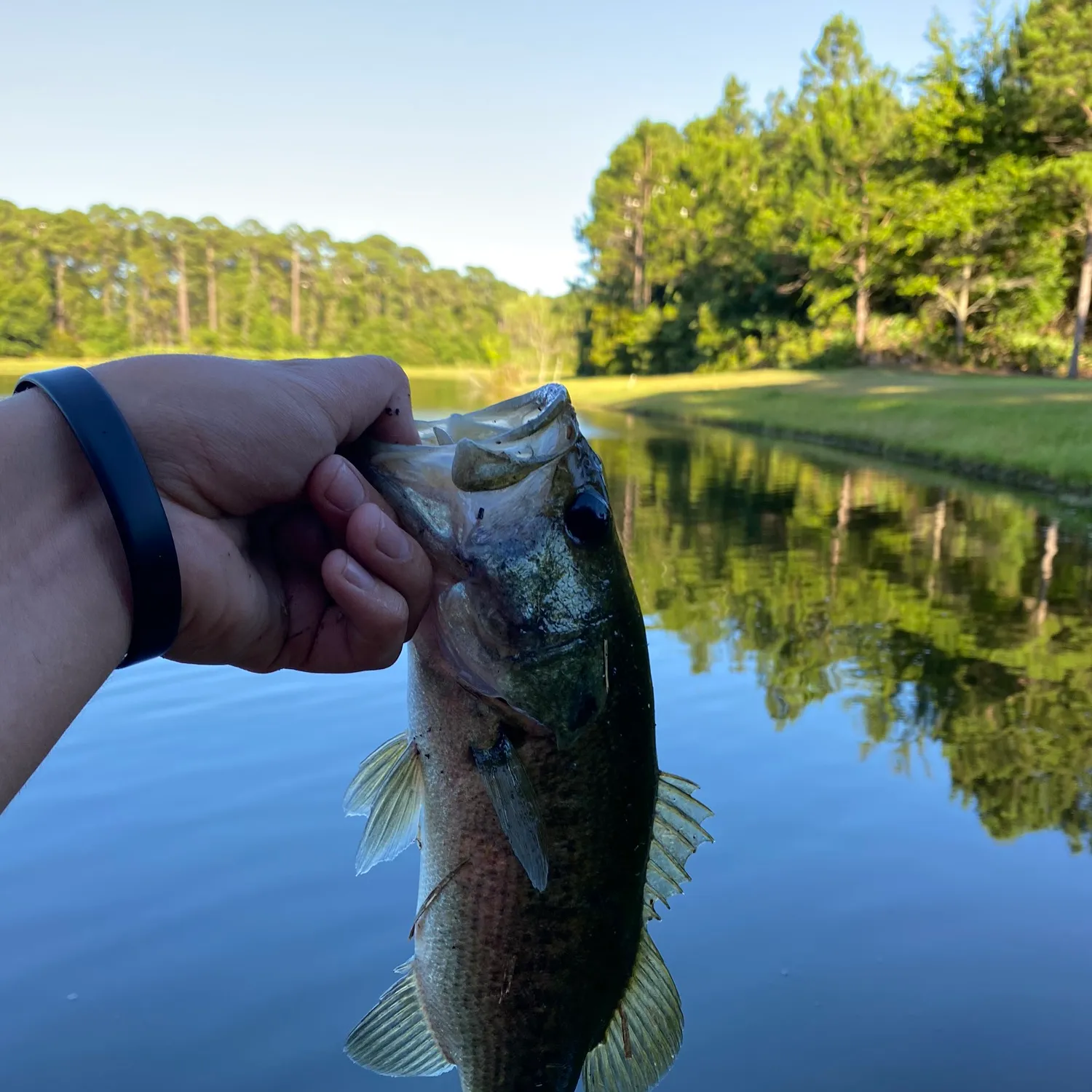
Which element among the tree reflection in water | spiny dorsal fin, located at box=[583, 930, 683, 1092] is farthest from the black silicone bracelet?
the tree reflection in water

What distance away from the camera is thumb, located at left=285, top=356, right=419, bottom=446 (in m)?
1.92

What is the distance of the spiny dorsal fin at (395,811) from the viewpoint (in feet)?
6.79

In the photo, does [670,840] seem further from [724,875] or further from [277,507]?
[724,875]

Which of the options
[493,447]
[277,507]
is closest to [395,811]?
[277,507]

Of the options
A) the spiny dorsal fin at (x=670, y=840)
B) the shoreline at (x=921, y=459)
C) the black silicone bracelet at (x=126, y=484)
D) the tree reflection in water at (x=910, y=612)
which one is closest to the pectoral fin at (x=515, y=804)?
the spiny dorsal fin at (x=670, y=840)

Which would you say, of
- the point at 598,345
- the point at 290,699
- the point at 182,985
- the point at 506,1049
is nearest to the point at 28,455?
the point at 506,1049

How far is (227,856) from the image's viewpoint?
4.96 m

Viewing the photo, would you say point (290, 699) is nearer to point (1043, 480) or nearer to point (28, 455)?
point (28, 455)

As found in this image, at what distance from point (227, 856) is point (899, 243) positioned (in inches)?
1632

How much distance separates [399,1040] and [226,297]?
289 feet

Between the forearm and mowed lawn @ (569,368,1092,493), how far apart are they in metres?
17.0

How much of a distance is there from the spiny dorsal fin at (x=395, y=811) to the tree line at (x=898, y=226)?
34.6 metres

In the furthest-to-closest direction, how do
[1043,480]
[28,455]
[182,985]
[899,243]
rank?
1. [899,243]
2. [1043,480]
3. [182,985]
4. [28,455]

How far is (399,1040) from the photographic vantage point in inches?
82.6
